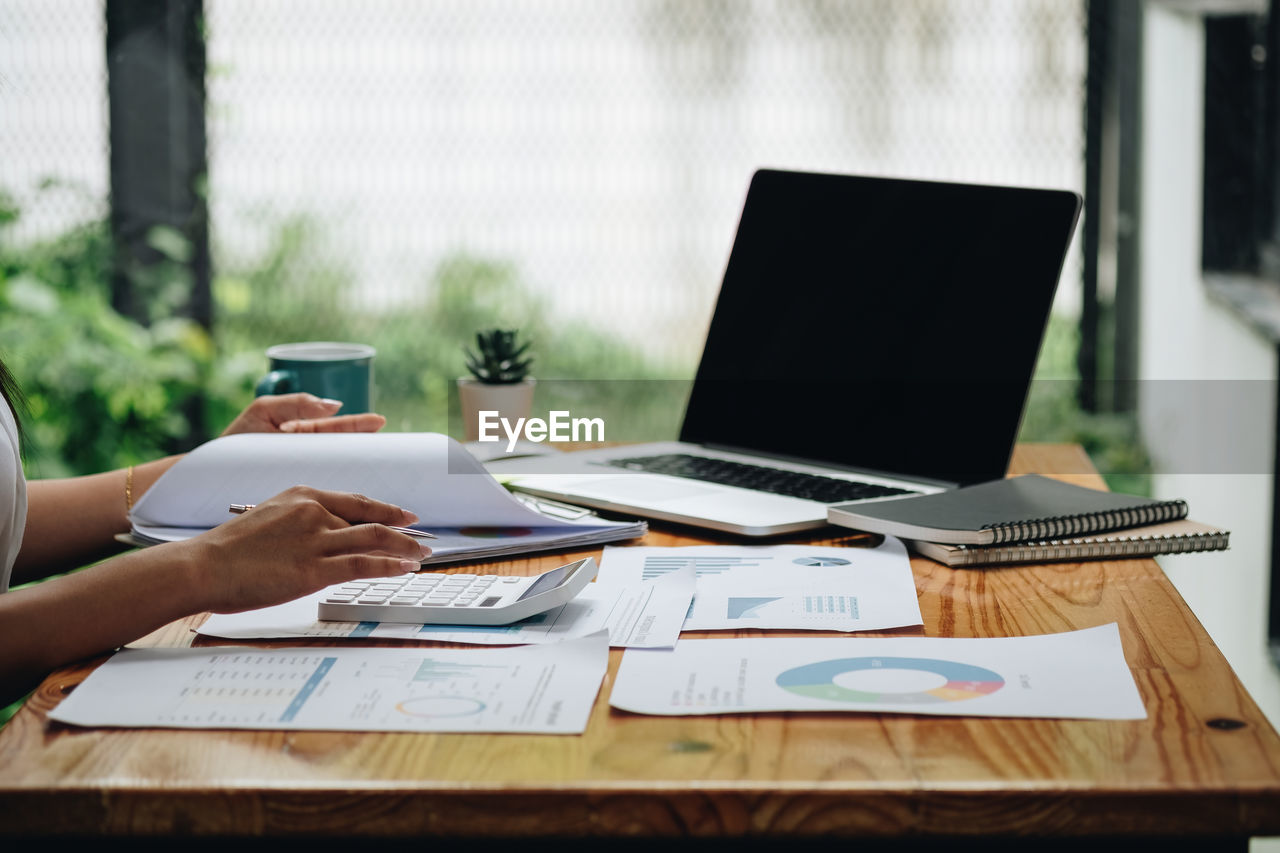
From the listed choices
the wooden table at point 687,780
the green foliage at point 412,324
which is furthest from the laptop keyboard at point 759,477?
the green foliage at point 412,324

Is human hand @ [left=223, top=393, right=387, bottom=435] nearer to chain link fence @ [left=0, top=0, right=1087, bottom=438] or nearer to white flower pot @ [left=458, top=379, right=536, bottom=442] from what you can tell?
white flower pot @ [left=458, top=379, right=536, bottom=442]

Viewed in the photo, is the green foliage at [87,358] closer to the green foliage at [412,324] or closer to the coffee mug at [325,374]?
the green foliage at [412,324]

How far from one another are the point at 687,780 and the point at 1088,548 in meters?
0.49

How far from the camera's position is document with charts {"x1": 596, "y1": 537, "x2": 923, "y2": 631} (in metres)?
0.79

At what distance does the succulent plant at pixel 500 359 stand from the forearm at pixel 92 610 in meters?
0.58

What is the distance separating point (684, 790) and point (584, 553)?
A: 432mm

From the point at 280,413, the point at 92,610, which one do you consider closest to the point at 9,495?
the point at 92,610

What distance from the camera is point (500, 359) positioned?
4.36 feet

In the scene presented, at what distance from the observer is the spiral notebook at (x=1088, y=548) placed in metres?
0.93

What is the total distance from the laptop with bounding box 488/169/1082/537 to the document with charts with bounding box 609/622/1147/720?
0.87 feet

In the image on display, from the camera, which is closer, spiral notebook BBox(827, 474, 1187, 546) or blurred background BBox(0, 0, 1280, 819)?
spiral notebook BBox(827, 474, 1187, 546)

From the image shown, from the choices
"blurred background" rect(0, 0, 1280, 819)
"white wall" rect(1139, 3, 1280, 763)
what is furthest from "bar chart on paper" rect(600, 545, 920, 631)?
Result: "blurred background" rect(0, 0, 1280, 819)

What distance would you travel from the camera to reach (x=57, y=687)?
69cm

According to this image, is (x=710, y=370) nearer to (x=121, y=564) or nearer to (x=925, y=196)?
(x=925, y=196)
